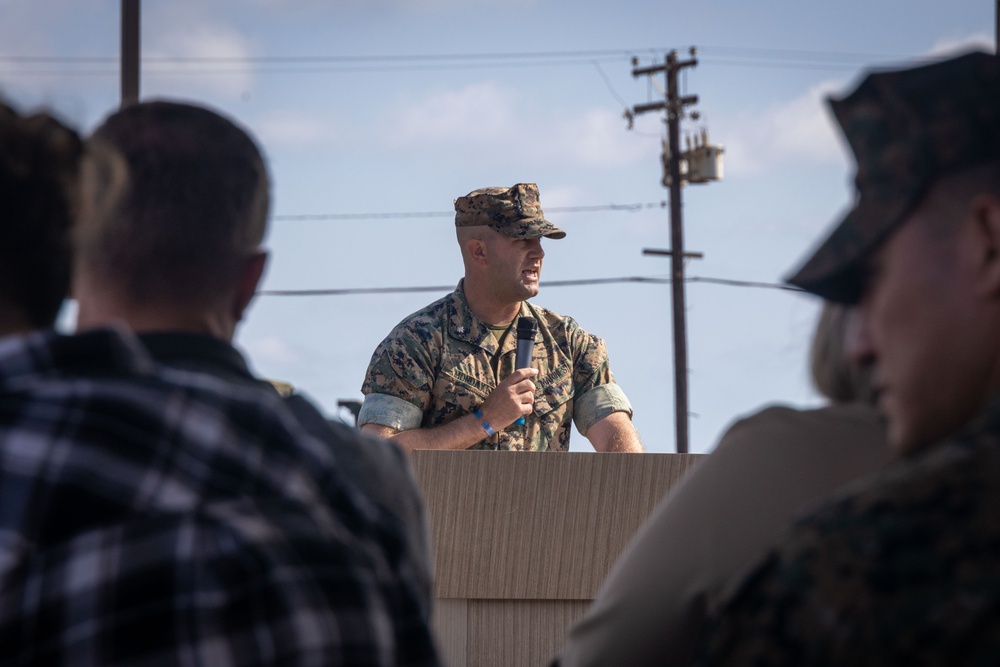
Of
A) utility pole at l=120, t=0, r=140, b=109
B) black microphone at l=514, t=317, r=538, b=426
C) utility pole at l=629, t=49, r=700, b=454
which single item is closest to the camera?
black microphone at l=514, t=317, r=538, b=426

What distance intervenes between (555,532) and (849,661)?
2499mm

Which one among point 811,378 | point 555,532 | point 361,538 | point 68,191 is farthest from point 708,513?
point 555,532

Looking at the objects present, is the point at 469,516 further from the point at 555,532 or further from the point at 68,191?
the point at 68,191

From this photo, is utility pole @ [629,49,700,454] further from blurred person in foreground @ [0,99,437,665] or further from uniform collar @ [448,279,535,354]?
blurred person in foreground @ [0,99,437,665]

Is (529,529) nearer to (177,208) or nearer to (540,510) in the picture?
(540,510)

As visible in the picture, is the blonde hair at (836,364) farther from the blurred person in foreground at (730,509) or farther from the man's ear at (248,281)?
the man's ear at (248,281)

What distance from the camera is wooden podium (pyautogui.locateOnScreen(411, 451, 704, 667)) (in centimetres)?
326

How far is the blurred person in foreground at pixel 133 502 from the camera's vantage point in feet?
3.12

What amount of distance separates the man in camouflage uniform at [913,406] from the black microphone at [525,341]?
8.87 feet

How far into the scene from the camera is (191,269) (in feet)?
4.09

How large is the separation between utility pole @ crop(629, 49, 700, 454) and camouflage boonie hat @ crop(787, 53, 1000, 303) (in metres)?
19.7

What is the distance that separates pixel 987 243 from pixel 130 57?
4.18m

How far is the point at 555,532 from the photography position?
328cm

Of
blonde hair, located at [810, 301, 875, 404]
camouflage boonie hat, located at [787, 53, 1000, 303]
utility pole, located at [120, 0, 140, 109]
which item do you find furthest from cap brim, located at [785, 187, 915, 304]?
utility pole, located at [120, 0, 140, 109]
